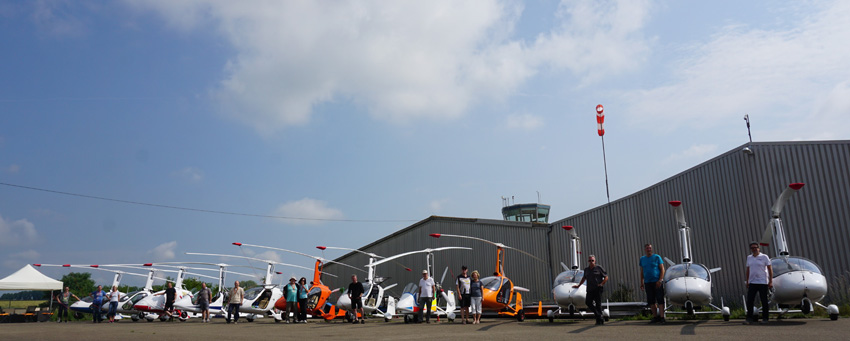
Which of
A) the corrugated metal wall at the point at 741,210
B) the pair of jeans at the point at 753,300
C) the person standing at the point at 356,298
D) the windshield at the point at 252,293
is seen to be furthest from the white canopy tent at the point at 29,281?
the pair of jeans at the point at 753,300

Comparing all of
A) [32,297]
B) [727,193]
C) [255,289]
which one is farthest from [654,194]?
[32,297]

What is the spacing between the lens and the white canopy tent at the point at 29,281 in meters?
26.0

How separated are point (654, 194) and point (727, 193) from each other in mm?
2979

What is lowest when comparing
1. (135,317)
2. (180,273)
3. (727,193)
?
(135,317)

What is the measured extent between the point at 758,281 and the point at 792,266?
3.75 feet

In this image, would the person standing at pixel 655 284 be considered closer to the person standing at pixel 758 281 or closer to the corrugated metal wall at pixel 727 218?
the person standing at pixel 758 281

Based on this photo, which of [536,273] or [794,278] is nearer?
[794,278]

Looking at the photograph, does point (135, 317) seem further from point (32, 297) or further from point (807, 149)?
point (32, 297)

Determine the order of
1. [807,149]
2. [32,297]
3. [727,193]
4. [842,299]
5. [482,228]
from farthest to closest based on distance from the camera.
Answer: [32,297] < [482,228] < [727,193] < [807,149] < [842,299]

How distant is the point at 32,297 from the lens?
83.0 m

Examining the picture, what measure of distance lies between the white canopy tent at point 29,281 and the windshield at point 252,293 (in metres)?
13.3

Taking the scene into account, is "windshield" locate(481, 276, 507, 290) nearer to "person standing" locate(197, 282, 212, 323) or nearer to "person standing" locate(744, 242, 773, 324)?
"person standing" locate(744, 242, 773, 324)

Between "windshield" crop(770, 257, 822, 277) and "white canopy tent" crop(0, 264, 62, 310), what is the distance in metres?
30.1

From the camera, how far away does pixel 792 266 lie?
10227mm
